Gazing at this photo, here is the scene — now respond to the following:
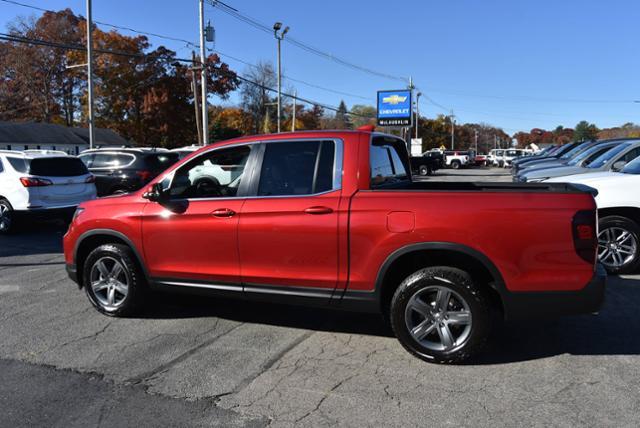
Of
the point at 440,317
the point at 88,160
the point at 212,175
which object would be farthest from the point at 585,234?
the point at 88,160

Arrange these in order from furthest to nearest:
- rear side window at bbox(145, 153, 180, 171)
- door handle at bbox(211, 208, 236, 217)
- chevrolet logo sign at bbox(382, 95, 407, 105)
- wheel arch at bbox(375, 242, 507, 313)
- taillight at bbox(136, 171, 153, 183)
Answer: chevrolet logo sign at bbox(382, 95, 407, 105), rear side window at bbox(145, 153, 180, 171), taillight at bbox(136, 171, 153, 183), door handle at bbox(211, 208, 236, 217), wheel arch at bbox(375, 242, 507, 313)

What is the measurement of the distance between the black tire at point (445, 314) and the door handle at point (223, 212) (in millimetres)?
1616

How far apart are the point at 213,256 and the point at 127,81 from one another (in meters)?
53.2

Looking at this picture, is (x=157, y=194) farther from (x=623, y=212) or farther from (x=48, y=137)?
(x=48, y=137)

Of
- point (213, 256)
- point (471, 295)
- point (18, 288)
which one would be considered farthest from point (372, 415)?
point (18, 288)

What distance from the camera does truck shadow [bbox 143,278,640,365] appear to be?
171 inches

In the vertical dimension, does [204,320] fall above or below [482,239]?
below

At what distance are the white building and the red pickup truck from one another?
150 ft

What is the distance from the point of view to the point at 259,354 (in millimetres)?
4348

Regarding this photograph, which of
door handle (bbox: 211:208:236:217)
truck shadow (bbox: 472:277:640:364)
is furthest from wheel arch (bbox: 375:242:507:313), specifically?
door handle (bbox: 211:208:236:217)

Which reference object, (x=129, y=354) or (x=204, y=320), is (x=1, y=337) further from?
(x=204, y=320)

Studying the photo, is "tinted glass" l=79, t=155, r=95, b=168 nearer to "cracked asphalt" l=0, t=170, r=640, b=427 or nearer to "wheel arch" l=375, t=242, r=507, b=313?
"cracked asphalt" l=0, t=170, r=640, b=427

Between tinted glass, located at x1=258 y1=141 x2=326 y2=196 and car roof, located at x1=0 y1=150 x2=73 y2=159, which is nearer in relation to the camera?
tinted glass, located at x1=258 y1=141 x2=326 y2=196

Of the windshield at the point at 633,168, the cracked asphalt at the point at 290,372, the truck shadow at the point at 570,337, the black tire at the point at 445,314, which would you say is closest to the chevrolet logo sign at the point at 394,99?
the windshield at the point at 633,168
